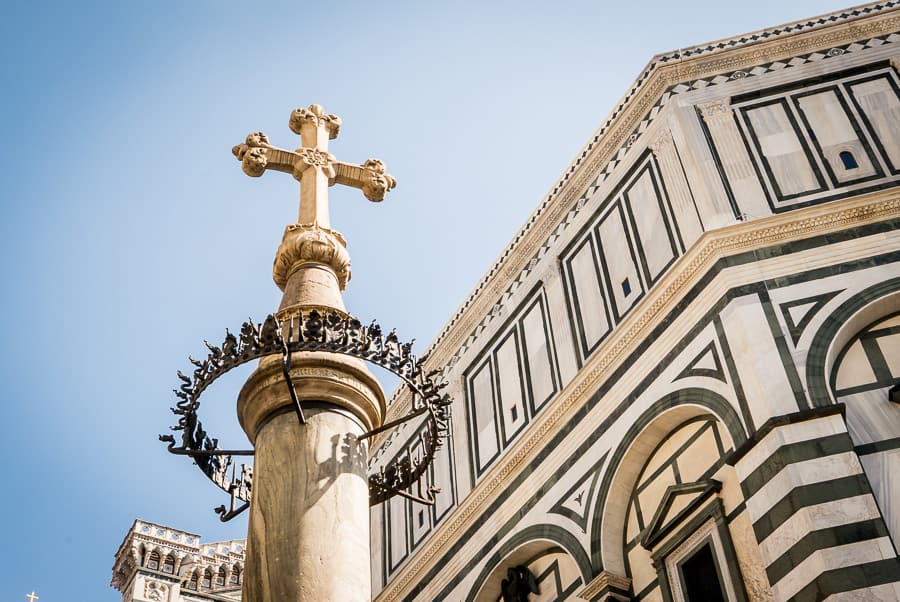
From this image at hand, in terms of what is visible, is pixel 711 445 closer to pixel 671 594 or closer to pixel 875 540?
pixel 671 594

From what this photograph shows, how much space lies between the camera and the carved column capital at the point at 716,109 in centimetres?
1173

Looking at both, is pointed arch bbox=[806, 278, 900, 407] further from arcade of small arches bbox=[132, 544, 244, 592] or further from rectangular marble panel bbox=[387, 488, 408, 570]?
arcade of small arches bbox=[132, 544, 244, 592]

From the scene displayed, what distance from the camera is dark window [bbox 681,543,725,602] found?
9031 millimetres

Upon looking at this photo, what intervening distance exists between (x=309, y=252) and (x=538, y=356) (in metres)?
5.50

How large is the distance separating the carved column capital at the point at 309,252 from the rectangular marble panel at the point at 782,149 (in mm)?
4942

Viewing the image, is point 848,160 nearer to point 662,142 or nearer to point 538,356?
point 662,142

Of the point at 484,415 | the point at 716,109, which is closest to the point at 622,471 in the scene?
the point at 484,415

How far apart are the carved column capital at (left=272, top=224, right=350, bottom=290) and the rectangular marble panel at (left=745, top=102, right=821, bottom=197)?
494 centimetres

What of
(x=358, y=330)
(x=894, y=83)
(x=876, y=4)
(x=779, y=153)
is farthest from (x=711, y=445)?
(x=876, y=4)

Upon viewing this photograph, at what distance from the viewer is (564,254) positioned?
13102 mm

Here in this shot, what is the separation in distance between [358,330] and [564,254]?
6.47 m

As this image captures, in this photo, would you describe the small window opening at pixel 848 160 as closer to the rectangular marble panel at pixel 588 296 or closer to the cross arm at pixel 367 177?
the rectangular marble panel at pixel 588 296

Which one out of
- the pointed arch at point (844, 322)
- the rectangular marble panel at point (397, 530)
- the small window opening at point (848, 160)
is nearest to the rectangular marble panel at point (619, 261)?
the small window opening at point (848, 160)

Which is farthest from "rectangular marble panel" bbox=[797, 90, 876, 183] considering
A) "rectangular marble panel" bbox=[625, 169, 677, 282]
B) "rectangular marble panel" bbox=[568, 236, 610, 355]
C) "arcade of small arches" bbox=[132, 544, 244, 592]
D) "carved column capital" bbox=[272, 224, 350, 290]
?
"arcade of small arches" bbox=[132, 544, 244, 592]
